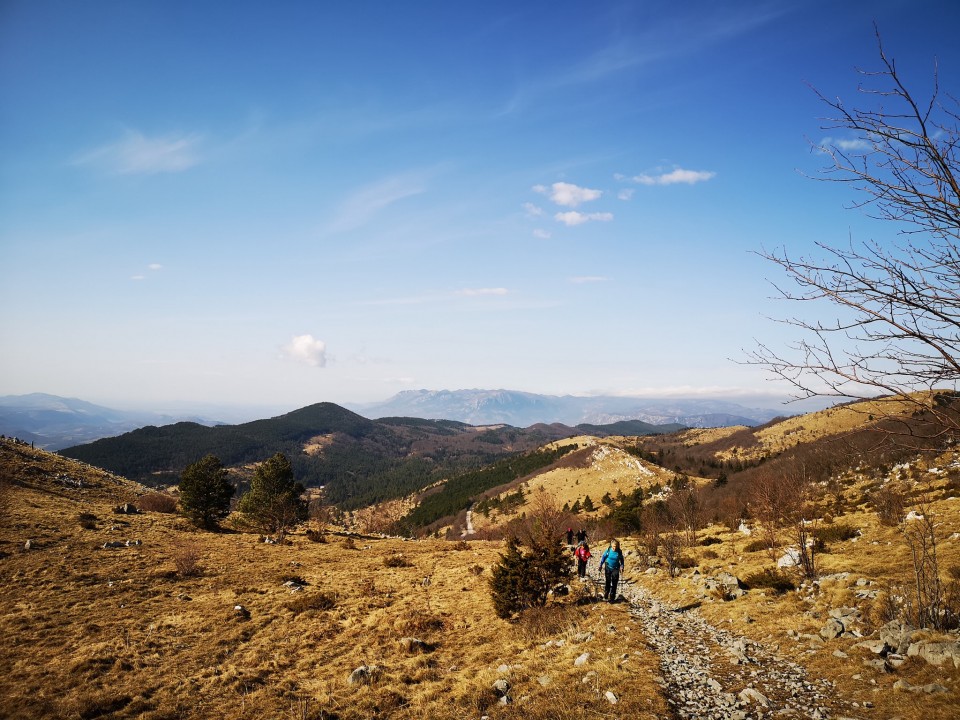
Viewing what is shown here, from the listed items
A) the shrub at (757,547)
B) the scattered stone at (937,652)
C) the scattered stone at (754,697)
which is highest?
the scattered stone at (937,652)

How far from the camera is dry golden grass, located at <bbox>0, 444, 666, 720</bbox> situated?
11.4 m

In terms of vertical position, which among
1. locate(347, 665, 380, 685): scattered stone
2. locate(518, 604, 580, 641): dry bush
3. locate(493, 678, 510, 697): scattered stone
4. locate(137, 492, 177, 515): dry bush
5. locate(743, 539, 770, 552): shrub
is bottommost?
locate(137, 492, 177, 515): dry bush

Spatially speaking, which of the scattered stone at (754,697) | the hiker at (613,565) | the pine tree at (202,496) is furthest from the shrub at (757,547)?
the pine tree at (202,496)

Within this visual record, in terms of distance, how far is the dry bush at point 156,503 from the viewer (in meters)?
42.8

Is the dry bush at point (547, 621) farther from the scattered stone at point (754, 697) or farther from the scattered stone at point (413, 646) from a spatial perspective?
the scattered stone at point (754, 697)

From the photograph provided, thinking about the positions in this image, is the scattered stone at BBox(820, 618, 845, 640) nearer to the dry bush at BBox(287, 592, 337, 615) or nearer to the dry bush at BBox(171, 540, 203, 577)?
the dry bush at BBox(287, 592, 337, 615)

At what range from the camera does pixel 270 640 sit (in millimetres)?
16562

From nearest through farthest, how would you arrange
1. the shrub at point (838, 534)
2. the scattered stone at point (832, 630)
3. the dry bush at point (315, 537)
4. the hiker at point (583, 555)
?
the scattered stone at point (832, 630)
the shrub at point (838, 534)
the hiker at point (583, 555)
the dry bush at point (315, 537)

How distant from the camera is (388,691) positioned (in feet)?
40.4

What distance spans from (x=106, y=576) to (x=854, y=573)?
3282 centimetres

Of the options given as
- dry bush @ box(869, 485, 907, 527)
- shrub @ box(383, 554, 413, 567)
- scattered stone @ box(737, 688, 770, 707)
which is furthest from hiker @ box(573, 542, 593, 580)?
dry bush @ box(869, 485, 907, 527)

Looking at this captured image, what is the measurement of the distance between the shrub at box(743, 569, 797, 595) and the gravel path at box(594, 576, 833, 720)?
416cm

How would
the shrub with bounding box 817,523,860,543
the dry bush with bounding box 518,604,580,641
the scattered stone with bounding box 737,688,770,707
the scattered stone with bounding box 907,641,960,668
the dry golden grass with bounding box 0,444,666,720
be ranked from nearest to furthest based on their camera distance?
the scattered stone with bounding box 907,641,960,668
the scattered stone with bounding box 737,688,770,707
the dry golden grass with bounding box 0,444,666,720
the dry bush with bounding box 518,604,580,641
the shrub with bounding box 817,523,860,543

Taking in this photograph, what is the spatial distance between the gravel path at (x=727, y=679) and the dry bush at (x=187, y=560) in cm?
2345
